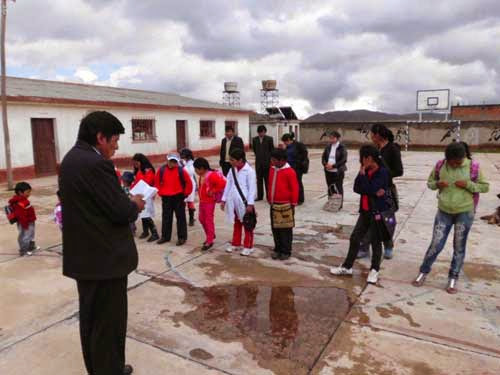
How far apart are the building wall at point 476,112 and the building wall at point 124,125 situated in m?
22.3

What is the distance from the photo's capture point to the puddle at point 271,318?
9.10 feet

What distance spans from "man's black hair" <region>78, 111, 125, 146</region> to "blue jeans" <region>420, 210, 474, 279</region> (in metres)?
3.27

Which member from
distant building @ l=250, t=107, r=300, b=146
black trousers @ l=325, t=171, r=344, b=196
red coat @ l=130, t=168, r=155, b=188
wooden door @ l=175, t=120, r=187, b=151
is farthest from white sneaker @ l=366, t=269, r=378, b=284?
distant building @ l=250, t=107, r=300, b=146

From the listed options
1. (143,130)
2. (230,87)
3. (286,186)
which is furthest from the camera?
(230,87)

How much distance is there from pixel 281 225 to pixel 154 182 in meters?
2.08

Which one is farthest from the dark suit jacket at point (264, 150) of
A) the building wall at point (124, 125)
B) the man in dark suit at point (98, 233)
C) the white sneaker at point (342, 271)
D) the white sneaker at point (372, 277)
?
the building wall at point (124, 125)

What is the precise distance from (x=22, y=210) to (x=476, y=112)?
3851cm

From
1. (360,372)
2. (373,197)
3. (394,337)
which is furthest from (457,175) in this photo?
(360,372)

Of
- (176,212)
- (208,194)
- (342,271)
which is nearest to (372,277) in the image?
(342,271)

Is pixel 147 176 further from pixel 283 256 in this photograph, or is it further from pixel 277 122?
pixel 277 122

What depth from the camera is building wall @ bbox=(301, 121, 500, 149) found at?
2395 cm

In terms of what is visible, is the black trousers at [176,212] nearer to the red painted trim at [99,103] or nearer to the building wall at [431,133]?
the red painted trim at [99,103]

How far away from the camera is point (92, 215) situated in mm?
2012

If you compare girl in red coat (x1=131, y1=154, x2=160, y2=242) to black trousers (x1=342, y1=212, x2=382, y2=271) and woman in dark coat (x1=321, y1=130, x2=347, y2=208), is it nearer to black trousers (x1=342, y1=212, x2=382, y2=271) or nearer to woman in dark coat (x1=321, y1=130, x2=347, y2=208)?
black trousers (x1=342, y1=212, x2=382, y2=271)
